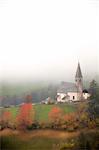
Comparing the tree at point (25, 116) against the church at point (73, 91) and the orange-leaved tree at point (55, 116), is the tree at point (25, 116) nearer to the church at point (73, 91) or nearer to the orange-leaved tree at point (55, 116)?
the orange-leaved tree at point (55, 116)

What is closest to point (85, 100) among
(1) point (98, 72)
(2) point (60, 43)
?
(1) point (98, 72)

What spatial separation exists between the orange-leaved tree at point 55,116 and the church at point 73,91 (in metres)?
0.09

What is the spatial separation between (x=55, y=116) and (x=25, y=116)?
27 cm

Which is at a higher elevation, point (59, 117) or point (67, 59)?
point (67, 59)

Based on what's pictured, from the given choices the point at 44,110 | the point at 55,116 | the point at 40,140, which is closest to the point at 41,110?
the point at 44,110

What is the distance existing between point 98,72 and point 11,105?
86cm

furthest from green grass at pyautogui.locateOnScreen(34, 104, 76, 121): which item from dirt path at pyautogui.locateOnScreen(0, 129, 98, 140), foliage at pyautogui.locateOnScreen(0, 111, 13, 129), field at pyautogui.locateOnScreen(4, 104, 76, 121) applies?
foliage at pyautogui.locateOnScreen(0, 111, 13, 129)

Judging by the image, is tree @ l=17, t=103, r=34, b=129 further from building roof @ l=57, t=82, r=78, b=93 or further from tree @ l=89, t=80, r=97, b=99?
tree @ l=89, t=80, r=97, b=99

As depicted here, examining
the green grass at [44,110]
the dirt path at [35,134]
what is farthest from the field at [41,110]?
the dirt path at [35,134]

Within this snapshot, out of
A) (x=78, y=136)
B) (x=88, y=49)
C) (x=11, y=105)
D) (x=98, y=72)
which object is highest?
(x=88, y=49)

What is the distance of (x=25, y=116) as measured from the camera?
3068 mm

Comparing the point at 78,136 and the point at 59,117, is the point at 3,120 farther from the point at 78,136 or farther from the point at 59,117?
the point at 78,136

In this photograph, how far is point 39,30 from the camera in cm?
310

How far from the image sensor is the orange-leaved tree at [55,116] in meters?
3.07
